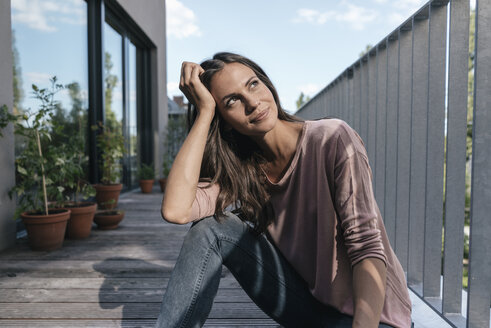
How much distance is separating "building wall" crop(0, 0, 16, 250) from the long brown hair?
5.75 feet

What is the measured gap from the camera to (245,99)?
1.12 meters

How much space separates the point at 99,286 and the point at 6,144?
1364mm

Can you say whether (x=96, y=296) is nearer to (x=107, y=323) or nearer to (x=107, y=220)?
(x=107, y=323)

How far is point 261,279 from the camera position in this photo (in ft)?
3.44

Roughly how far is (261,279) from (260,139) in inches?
18.5

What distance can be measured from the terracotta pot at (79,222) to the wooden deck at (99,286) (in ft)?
0.22

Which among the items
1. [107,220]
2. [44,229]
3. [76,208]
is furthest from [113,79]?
[44,229]

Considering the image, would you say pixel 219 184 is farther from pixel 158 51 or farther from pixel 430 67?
pixel 158 51

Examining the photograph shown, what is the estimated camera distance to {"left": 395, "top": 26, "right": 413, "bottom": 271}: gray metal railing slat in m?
1.42

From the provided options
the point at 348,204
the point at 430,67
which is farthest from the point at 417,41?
the point at 348,204

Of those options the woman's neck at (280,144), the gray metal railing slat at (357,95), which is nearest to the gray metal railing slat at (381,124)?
the gray metal railing slat at (357,95)

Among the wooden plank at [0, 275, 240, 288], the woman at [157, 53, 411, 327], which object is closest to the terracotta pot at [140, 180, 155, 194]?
the wooden plank at [0, 275, 240, 288]

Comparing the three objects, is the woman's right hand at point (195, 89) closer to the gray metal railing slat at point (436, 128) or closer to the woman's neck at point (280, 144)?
the woman's neck at point (280, 144)

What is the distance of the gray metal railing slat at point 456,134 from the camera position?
1.05 meters
